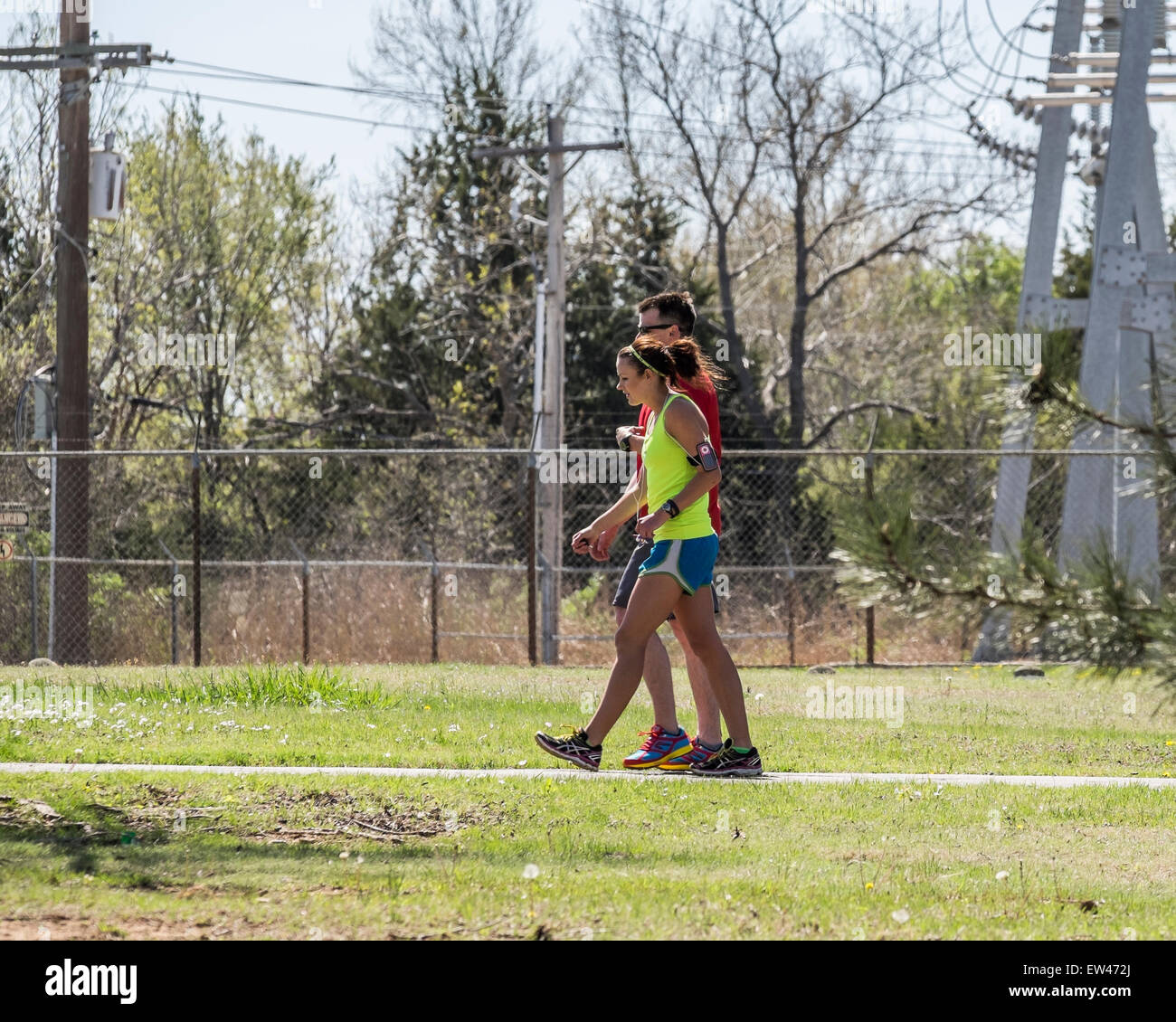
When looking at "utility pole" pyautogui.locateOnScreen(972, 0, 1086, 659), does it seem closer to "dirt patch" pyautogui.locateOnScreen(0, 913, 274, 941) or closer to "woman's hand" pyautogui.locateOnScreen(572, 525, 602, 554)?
"woman's hand" pyautogui.locateOnScreen(572, 525, 602, 554)

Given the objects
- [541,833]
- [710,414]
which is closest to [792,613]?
[710,414]

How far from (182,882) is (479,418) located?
2471cm

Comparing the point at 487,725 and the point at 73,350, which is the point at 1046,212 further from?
the point at 487,725

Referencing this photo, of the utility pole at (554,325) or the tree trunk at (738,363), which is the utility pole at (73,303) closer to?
the utility pole at (554,325)

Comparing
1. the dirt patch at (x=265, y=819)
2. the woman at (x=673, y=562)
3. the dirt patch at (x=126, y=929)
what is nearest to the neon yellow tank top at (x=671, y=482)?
the woman at (x=673, y=562)

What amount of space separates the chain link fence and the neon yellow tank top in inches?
163

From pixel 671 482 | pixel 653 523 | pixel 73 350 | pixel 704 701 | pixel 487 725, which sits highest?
pixel 73 350

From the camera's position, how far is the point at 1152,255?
53.4 feet

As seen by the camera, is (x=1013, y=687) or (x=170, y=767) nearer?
(x=170, y=767)

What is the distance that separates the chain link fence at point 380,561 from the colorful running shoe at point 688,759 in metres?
4.17

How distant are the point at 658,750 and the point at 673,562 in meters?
1.00

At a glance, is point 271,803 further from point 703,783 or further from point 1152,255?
point 1152,255

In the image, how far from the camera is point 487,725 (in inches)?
363
